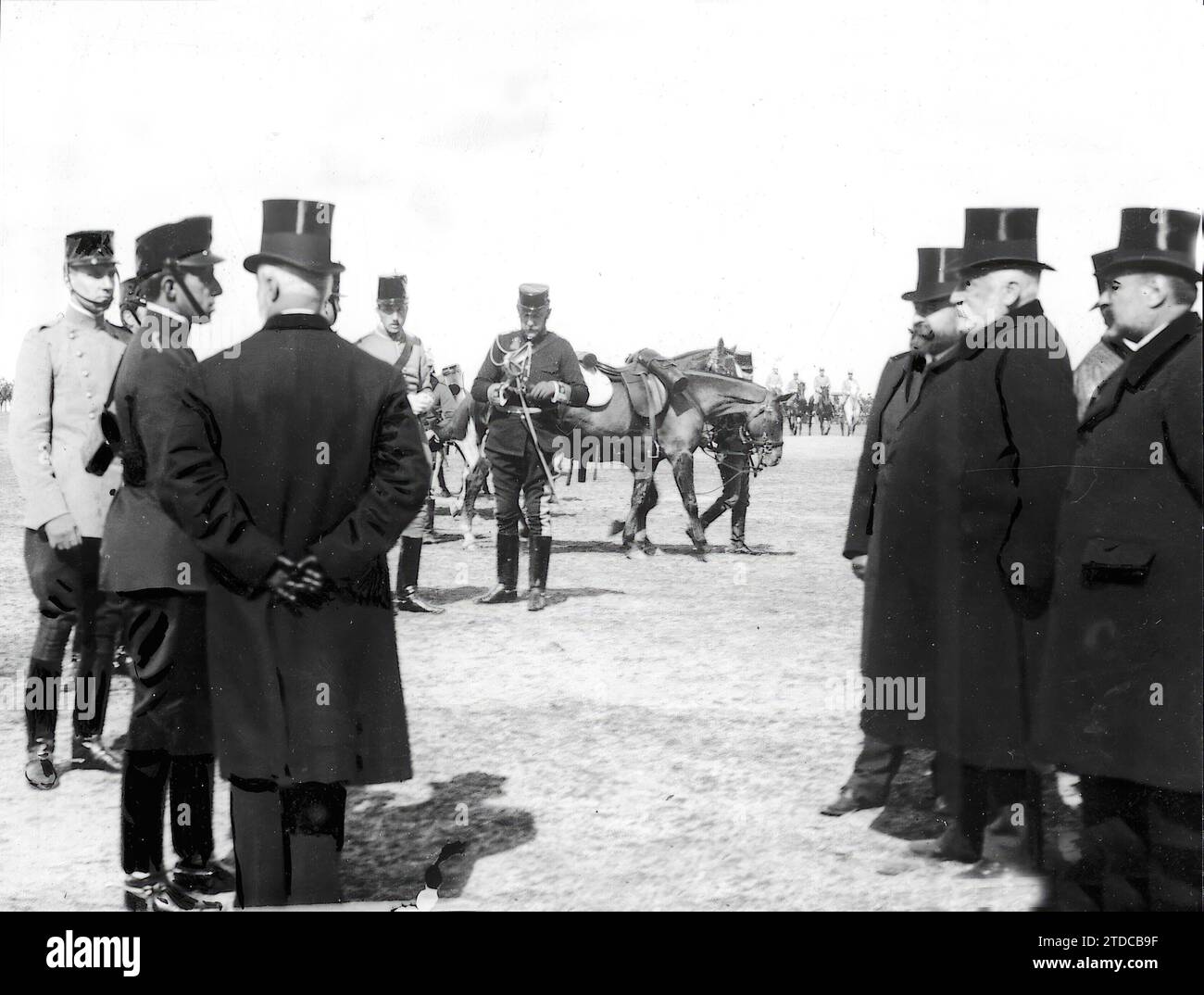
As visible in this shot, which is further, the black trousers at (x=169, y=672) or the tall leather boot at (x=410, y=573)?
the tall leather boot at (x=410, y=573)

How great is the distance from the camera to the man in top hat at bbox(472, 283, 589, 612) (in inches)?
272

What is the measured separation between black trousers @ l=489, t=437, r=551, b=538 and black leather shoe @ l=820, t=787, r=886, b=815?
111 inches

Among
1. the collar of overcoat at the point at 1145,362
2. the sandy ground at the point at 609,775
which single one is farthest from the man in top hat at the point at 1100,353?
the sandy ground at the point at 609,775

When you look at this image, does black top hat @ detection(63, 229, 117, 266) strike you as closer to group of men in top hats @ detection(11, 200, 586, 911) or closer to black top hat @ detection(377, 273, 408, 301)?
group of men in top hats @ detection(11, 200, 586, 911)

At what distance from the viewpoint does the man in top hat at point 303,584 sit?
4.34 meters

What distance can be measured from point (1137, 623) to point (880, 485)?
3.76 feet

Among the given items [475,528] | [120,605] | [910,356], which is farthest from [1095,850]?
[475,528]

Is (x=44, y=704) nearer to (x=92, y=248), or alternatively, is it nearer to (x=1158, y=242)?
(x=92, y=248)

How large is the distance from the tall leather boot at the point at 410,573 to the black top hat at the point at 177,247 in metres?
2.55

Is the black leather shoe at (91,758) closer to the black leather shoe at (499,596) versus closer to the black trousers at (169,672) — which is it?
the black trousers at (169,672)

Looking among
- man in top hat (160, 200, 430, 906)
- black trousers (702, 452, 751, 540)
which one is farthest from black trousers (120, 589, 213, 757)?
black trousers (702, 452, 751, 540)

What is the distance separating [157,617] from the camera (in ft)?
15.4
